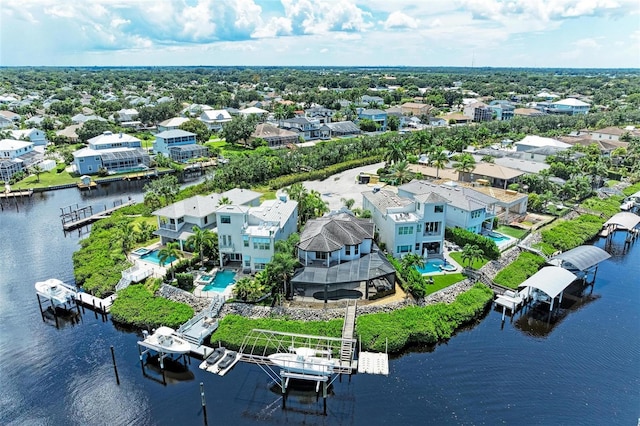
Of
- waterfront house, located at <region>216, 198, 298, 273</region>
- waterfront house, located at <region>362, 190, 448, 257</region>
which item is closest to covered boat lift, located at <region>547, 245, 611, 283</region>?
waterfront house, located at <region>362, 190, 448, 257</region>

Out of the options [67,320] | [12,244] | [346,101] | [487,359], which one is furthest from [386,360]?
[346,101]

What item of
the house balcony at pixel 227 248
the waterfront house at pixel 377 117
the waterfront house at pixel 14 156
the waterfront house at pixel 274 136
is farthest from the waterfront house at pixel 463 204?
the waterfront house at pixel 377 117

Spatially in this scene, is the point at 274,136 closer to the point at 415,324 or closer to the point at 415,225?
the point at 415,225

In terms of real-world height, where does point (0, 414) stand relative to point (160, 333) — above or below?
below

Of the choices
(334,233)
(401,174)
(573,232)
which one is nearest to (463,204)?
(573,232)

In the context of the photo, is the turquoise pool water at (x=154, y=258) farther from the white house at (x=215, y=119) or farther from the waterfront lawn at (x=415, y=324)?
the white house at (x=215, y=119)

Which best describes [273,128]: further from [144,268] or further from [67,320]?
[67,320]
